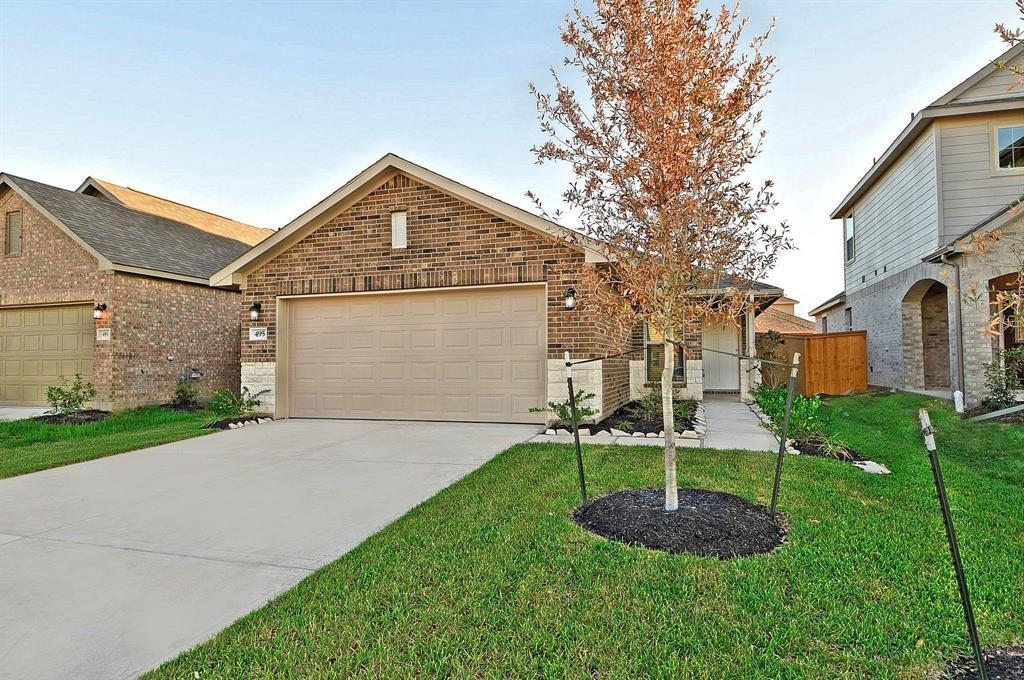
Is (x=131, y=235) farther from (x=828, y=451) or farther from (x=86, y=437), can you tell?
(x=828, y=451)

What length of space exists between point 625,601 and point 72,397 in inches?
500

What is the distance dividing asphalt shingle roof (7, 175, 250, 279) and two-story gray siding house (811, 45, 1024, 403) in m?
17.2

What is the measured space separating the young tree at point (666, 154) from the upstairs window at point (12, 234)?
1501 centimetres

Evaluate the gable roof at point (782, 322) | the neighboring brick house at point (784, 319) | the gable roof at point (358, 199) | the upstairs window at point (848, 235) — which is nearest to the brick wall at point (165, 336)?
the gable roof at point (358, 199)

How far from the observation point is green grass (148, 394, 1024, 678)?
7.61 feet

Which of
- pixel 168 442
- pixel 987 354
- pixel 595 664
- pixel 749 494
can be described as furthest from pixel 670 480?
pixel 987 354

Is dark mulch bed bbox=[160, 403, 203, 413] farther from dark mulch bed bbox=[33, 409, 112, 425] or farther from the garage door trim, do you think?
the garage door trim

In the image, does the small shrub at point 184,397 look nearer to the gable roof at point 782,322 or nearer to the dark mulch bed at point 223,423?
the dark mulch bed at point 223,423

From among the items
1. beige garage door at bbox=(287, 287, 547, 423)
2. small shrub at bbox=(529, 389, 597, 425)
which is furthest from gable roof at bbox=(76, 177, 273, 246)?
A: small shrub at bbox=(529, 389, 597, 425)

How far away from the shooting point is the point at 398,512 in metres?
4.52

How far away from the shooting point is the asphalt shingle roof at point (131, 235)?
1215 centimetres

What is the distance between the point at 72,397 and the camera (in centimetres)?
1088

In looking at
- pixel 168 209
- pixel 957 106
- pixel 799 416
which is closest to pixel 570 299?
pixel 799 416

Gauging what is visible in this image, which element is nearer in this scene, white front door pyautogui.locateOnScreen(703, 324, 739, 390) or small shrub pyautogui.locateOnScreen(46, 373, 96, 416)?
small shrub pyautogui.locateOnScreen(46, 373, 96, 416)
